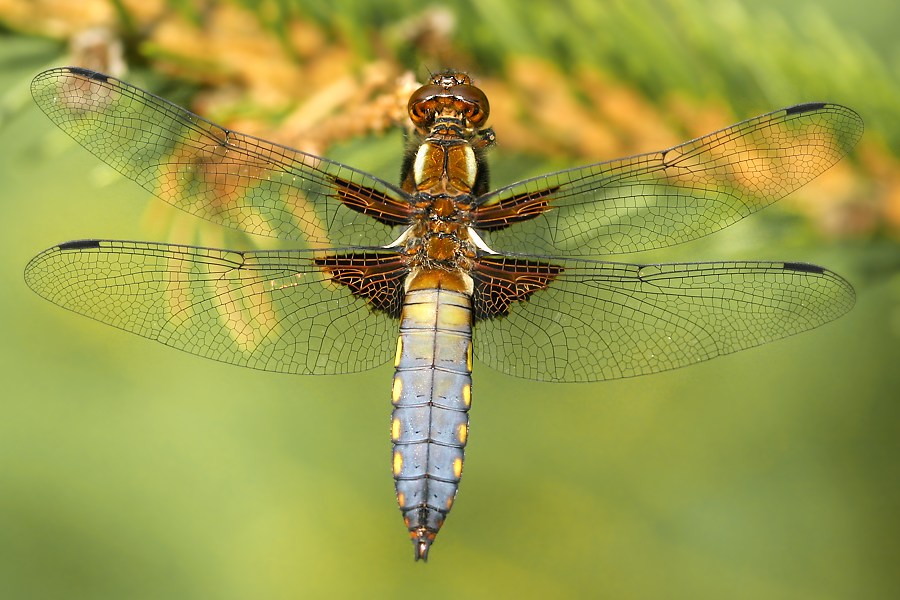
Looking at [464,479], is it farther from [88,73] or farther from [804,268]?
[88,73]

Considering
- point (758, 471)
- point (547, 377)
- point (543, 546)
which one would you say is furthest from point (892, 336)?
point (547, 377)

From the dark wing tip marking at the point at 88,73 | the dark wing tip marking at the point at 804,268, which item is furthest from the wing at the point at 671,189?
the dark wing tip marking at the point at 88,73

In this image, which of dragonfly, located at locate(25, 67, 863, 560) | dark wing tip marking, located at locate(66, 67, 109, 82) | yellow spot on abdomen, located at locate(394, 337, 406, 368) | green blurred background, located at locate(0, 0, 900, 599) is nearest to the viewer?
dark wing tip marking, located at locate(66, 67, 109, 82)

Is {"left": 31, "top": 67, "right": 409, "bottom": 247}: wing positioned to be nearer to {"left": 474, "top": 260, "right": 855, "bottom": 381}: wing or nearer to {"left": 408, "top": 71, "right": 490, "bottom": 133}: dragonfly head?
{"left": 408, "top": 71, "right": 490, "bottom": 133}: dragonfly head

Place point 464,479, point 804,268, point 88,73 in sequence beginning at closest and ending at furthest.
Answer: point 88,73 < point 804,268 < point 464,479

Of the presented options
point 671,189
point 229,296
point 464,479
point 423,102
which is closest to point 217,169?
point 229,296

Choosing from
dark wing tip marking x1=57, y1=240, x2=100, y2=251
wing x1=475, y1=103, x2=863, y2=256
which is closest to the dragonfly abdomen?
wing x1=475, y1=103, x2=863, y2=256

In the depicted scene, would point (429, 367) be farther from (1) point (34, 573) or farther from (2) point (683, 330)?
(1) point (34, 573)

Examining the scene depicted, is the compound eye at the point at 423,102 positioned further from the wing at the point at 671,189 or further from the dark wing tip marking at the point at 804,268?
the dark wing tip marking at the point at 804,268
